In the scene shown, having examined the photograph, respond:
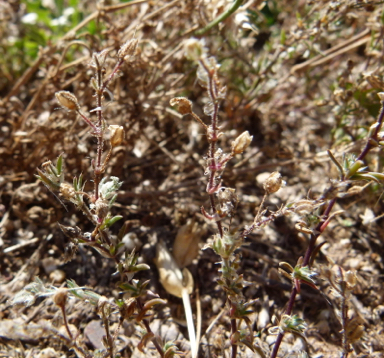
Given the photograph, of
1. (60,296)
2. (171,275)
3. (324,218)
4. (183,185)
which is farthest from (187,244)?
(60,296)

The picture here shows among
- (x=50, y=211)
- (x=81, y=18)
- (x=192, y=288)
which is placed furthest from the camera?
(x=81, y=18)

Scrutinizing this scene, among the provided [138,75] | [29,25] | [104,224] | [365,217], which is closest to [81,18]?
[29,25]

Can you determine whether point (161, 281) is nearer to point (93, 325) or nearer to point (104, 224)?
point (93, 325)

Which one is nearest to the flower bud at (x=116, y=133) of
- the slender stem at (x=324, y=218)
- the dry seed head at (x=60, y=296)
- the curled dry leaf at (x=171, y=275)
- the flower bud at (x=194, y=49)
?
the flower bud at (x=194, y=49)

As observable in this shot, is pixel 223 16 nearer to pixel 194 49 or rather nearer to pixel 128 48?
pixel 128 48

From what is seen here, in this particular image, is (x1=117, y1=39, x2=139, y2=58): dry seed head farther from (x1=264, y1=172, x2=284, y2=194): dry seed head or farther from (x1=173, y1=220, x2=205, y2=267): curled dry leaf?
(x1=173, y1=220, x2=205, y2=267): curled dry leaf
